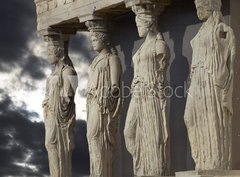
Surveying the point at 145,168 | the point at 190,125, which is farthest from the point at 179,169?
the point at 190,125

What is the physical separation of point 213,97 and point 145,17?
7.24ft

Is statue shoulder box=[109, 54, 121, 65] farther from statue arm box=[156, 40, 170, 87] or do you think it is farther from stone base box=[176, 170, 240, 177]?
stone base box=[176, 170, 240, 177]

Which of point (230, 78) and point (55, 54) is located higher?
point (55, 54)

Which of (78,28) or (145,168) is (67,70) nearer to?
(78,28)

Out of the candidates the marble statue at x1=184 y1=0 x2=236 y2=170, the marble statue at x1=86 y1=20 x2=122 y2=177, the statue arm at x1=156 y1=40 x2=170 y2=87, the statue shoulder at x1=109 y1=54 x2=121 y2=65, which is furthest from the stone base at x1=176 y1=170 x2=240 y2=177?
the statue shoulder at x1=109 y1=54 x2=121 y2=65

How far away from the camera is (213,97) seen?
15.0 metres

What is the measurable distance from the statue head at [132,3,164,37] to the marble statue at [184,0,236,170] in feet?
4.93

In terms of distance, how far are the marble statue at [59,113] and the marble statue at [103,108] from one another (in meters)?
1.36

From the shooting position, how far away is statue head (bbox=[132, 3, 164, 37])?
16516 mm

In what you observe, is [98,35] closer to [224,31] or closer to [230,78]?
[224,31]

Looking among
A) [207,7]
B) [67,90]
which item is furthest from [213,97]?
Result: [67,90]

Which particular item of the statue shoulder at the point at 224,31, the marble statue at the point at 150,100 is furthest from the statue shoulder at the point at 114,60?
the statue shoulder at the point at 224,31

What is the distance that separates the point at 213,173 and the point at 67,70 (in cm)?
548

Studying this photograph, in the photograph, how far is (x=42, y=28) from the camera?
65.5 ft
